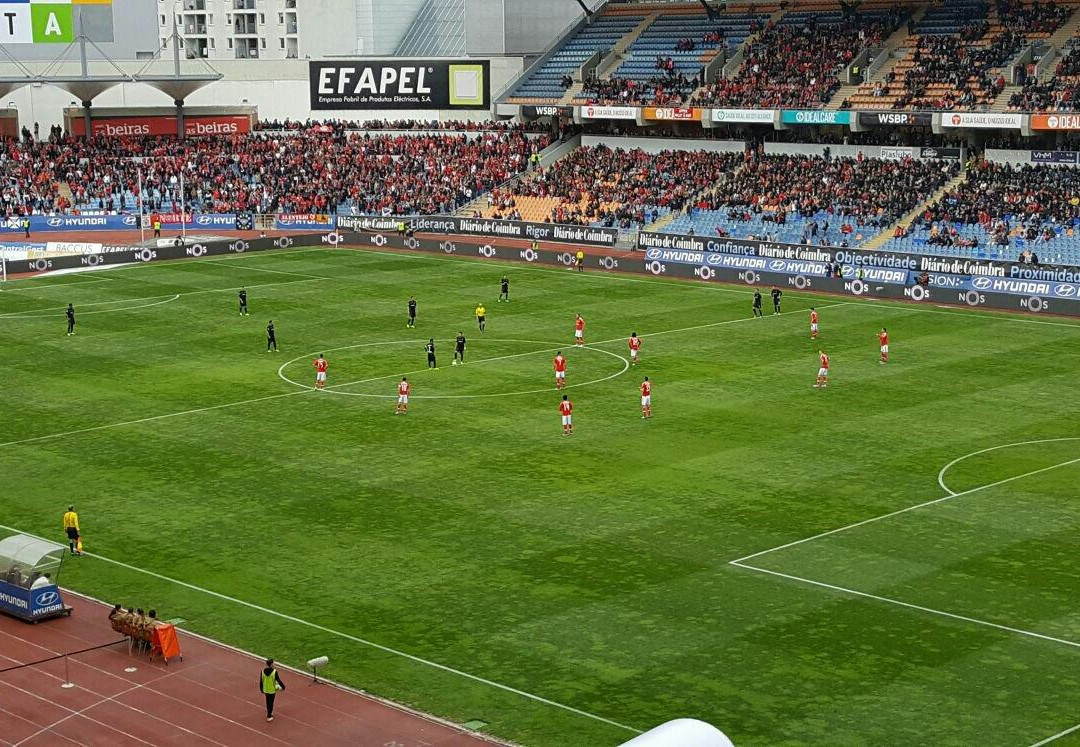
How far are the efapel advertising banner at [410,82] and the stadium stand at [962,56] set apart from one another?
3118cm

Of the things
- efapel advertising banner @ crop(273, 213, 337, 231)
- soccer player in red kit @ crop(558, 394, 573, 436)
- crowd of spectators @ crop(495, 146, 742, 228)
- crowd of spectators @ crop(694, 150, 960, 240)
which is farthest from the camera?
efapel advertising banner @ crop(273, 213, 337, 231)

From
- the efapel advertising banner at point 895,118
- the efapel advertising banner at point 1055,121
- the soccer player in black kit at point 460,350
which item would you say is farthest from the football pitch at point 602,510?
the efapel advertising banner at point 895,118

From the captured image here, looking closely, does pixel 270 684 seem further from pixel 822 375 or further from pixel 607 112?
pixel 607 112

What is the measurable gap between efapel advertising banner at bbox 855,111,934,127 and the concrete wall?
1280 inches

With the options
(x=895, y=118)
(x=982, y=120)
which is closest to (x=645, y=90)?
(x=895, y=118)

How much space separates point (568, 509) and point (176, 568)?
941 cm

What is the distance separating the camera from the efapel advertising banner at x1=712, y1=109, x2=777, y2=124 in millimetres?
88688

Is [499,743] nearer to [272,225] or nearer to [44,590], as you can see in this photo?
[44,590]

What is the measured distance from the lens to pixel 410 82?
10781 cm

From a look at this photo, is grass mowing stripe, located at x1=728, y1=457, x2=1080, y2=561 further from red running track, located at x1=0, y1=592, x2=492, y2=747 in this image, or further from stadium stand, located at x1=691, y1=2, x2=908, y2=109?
stadium stand, located at x1=691, y1=2, x2=908, y2=109

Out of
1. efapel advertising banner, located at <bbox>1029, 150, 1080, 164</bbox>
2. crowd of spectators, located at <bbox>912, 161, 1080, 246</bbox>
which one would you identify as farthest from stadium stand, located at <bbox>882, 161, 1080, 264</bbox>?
efapel advertising banner, located at <bbox>1029, 150, 1080, 164</bbox>

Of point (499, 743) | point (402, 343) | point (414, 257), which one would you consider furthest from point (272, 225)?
point (499, 743)

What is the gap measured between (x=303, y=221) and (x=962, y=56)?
4146 centimetres

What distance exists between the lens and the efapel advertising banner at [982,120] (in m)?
78.2
